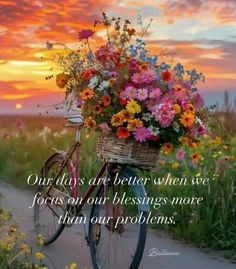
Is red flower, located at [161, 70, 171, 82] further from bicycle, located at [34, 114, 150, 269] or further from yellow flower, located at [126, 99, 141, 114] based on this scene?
bicycle, located at [34, 114, 150, 269]

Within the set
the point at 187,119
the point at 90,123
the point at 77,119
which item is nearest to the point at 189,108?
the point at 187,119

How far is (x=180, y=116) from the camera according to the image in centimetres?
551

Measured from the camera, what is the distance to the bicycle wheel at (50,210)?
23.1 ft

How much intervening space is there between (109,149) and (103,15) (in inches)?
48.1

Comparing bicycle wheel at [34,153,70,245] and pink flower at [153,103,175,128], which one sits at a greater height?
pink flower at [153,103,175,128]

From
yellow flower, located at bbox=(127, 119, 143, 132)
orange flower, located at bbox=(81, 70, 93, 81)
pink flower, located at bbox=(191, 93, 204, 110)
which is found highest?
A: orange flower, located at bbox=(81, 70, 93, 81)

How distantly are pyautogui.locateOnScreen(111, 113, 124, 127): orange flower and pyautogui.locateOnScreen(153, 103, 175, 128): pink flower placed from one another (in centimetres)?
26

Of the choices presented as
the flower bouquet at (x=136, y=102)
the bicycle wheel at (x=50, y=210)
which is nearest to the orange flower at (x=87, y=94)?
the flower bouquet at (x=136, y=102)

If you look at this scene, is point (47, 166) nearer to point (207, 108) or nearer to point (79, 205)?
point (79, 205)

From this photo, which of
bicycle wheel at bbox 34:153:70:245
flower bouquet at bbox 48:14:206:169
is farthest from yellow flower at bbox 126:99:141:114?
bicycle wheel at bbox 34:153:70:245

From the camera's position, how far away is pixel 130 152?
5.48 m

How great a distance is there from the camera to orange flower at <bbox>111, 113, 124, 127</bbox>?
5438 millimetres

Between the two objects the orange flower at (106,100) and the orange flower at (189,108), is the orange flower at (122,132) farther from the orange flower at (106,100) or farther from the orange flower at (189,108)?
the orange flower at (189,108)

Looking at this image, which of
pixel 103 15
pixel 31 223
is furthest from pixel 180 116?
pixel 31 223
